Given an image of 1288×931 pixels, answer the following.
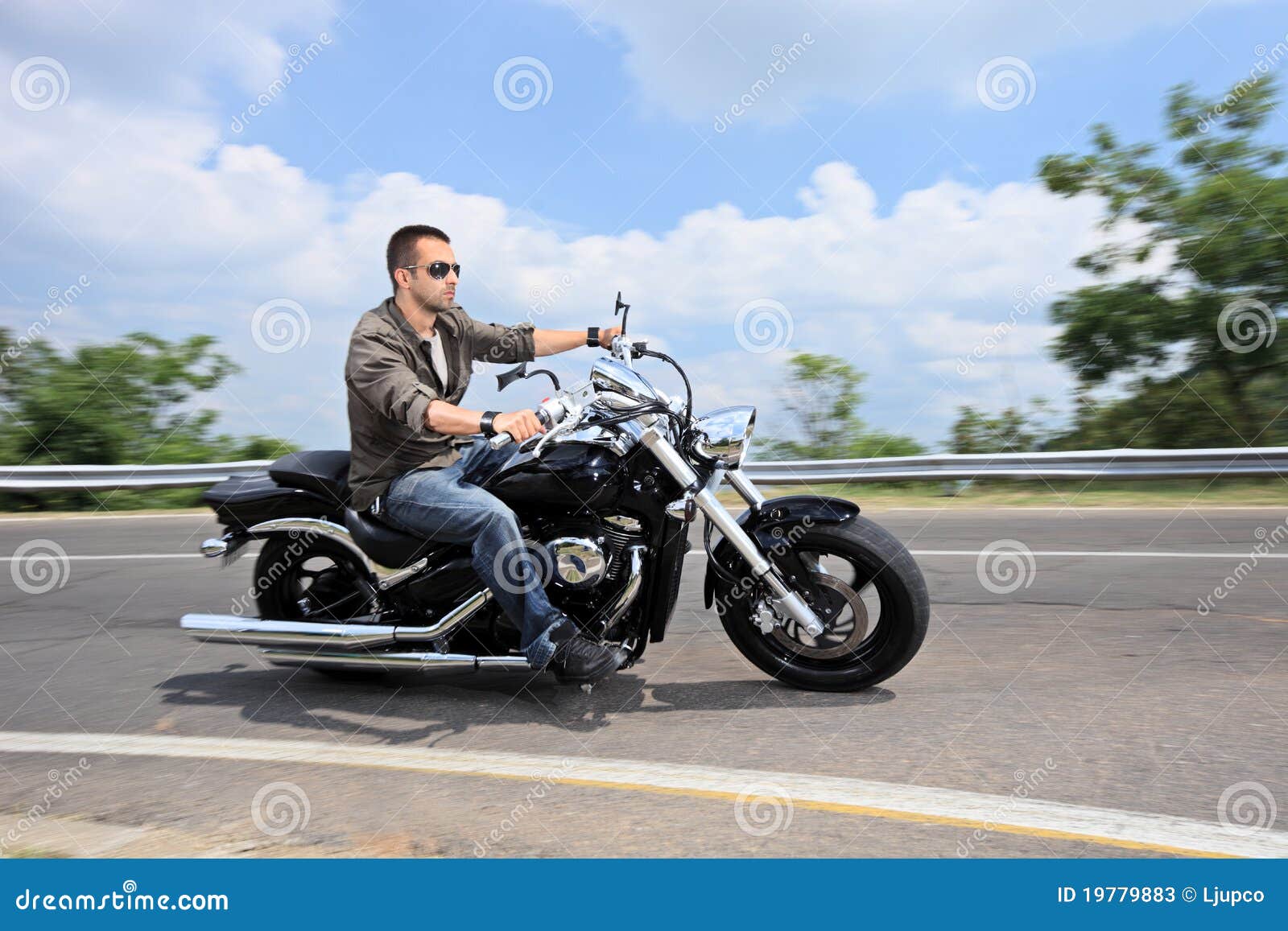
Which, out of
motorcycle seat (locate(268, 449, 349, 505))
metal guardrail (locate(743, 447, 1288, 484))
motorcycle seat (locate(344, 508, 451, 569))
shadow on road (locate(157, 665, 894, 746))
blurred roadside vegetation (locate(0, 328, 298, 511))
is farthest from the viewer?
blurred roadside vegetation (locate(0, 328, 298, 511))

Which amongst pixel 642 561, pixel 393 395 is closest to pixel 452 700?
pixel 642 561

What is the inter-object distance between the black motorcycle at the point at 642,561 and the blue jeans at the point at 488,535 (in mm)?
86

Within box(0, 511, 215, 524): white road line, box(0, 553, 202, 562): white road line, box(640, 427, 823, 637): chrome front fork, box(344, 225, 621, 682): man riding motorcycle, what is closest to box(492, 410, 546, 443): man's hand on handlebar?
box(344, 225, 621, 682): man riding motorcycle

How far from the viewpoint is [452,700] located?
423cm

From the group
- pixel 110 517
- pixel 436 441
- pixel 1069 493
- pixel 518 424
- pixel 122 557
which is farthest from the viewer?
pixel 110 517

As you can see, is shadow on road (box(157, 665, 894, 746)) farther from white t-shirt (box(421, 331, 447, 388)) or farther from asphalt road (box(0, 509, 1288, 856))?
white t-shirt (box(421, 331, 447, 388))

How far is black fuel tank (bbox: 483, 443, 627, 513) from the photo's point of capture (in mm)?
3912

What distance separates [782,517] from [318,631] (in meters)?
1.93

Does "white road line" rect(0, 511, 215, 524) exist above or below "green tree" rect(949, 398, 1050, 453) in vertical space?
below

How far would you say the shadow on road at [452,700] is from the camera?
3941 millimetres

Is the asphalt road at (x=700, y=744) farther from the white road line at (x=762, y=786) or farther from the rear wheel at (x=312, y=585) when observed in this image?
the rear wheel at (x=312, y=585)

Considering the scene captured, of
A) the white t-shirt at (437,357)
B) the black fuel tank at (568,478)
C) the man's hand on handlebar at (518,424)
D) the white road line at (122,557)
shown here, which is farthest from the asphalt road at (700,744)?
the white road line at (122,557)

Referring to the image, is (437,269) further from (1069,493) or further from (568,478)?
(1069,493)

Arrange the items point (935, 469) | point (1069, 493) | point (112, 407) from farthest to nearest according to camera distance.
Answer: point (112, 407) → point (935, 469) → point (1069, 493)
